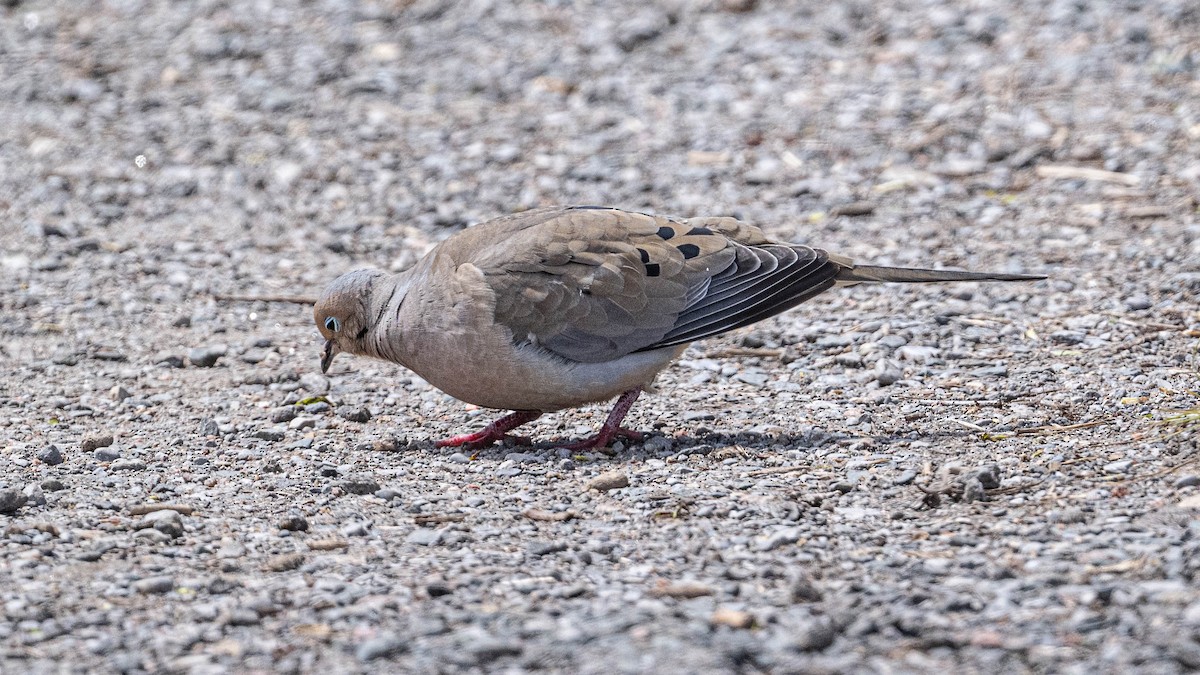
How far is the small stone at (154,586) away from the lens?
399 centimetres

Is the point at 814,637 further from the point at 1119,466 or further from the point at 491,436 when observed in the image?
the point at 491,436

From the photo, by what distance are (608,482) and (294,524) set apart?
1.08 meters

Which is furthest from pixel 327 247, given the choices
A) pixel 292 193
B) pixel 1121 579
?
pixel 1121 579

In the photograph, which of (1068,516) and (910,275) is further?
(910,275)

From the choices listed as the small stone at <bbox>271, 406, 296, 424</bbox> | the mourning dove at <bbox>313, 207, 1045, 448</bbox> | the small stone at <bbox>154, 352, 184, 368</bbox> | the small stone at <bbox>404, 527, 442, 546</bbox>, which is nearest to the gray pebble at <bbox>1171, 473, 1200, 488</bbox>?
the mourning dove at <bbox>313, 207, 1045, 448</bbox>

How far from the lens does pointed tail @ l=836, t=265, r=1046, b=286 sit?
5461mm

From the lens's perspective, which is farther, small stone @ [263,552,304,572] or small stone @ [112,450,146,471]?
small stone @ [112,450,146,471]

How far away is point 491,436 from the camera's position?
18.6 ft

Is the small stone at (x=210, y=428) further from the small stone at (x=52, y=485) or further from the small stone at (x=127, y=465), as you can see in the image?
the small stone at (x=52, y=485)

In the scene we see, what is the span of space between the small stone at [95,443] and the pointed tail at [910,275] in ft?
9.93

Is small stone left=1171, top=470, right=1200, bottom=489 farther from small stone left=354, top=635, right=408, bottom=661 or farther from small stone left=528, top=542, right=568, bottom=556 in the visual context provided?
small stone left=354, top=635, right=408, bottom=661

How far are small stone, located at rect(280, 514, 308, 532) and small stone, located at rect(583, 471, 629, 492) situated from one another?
39.1 inches

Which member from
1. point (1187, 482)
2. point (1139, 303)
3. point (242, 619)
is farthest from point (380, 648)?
point (1139, 303)

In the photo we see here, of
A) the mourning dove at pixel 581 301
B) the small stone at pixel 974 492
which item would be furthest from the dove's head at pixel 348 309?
the small stone at pixel 974 492
